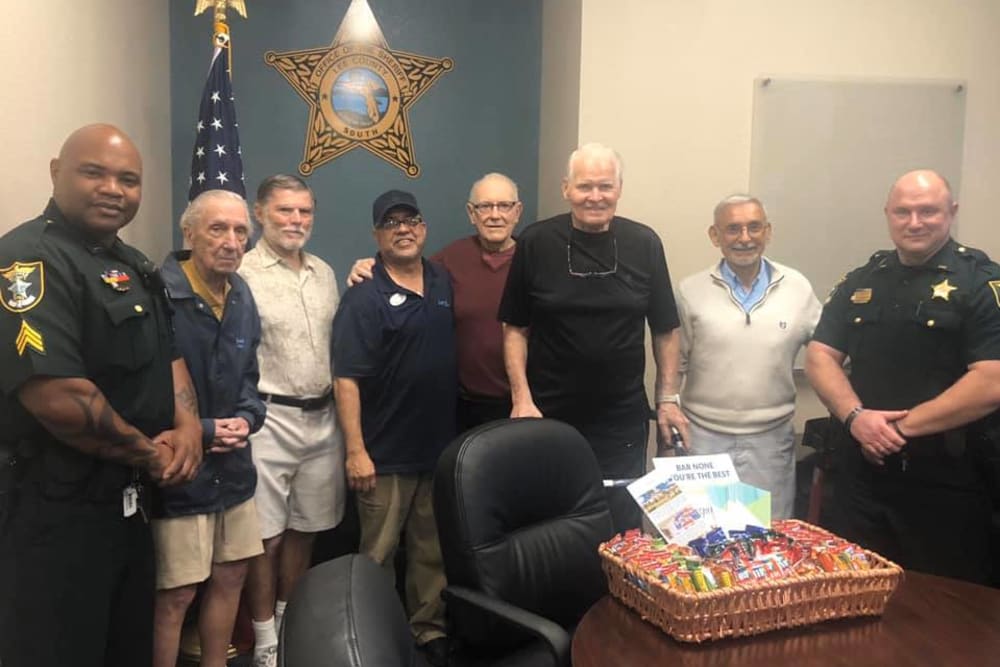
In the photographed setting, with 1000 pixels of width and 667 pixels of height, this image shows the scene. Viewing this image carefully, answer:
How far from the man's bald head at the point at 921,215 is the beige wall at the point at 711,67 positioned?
110 centimetres

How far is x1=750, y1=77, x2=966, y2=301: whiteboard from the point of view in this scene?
334 centimetres

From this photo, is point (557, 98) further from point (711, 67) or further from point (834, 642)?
point (834, 642)

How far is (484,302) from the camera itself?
278 centimetres

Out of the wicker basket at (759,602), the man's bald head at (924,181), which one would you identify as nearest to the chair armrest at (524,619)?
the wicker basket at (759,602)

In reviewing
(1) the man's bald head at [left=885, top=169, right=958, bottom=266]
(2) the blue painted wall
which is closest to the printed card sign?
(1) the man's bald head at [left=885, top=169, right=958, bottom=266]

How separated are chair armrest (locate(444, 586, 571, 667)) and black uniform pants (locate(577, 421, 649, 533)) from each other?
908 millimetres

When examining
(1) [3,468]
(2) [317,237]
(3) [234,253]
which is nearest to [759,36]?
(2) [317,237]

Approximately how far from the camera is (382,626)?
2.80 feet

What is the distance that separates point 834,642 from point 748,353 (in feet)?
4.31

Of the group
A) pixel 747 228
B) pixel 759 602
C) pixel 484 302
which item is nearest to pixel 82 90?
pixel 484 302

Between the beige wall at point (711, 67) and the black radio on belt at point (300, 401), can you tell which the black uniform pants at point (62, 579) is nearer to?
the black radio on belt at point (300, 401)

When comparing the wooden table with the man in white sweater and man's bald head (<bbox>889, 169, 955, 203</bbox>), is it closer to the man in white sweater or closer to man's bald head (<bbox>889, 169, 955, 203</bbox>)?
the man in white sweater

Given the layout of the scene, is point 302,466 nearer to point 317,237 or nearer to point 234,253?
point 234,253

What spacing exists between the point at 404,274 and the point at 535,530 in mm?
1123
